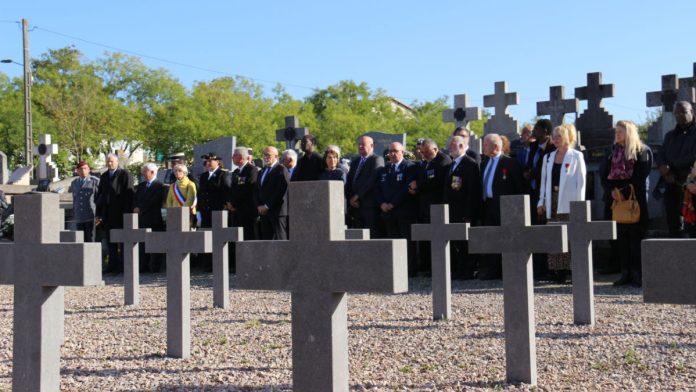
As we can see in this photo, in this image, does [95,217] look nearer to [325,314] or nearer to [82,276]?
[82,276]

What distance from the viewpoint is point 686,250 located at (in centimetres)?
303

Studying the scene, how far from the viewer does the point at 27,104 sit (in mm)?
38094

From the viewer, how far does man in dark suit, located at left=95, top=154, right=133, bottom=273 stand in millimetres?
15516

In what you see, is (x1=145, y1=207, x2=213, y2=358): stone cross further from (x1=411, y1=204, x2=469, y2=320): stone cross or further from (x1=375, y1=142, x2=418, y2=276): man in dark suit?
(x1=375, y1=142, x2=418, y2=276): man in dark suit

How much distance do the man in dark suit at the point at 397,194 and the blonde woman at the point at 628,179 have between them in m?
2.97

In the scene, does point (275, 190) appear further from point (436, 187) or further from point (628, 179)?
point (628, 179)

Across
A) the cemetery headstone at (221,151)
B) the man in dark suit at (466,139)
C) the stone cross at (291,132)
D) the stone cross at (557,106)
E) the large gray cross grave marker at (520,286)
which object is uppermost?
the stone cross at (557,106)

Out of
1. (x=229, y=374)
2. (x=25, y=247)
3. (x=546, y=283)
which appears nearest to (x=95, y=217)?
(x=546, y=283)

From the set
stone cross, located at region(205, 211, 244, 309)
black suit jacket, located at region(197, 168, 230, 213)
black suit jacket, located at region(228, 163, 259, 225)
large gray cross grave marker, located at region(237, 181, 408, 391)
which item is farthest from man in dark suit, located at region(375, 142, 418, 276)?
large gray cross grave marker, located at region(237, 181, 408, 391)

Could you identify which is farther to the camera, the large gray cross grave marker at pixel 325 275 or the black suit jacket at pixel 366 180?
the black suit jacket at pixel 366 180

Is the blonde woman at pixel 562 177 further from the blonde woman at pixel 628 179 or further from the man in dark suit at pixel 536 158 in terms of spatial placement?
the man in dark suit at pixel 536 158

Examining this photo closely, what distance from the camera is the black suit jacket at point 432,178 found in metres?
12.5

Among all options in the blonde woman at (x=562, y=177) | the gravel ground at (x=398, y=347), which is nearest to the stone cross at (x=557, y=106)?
the blonde woman at (x=562, y=177)

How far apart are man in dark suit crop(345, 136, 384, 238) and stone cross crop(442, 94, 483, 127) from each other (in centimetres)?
1218
